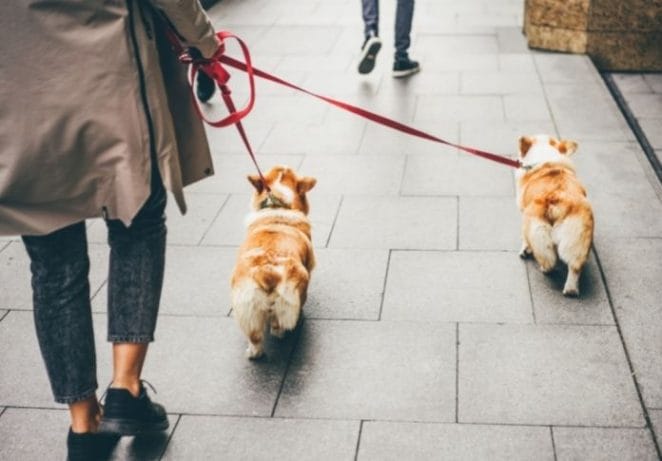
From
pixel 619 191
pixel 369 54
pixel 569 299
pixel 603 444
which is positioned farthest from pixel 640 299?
pixel 369 54

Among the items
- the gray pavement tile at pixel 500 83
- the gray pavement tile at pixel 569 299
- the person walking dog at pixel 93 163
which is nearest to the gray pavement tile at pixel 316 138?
the gray pavement tile at pixel 500 83

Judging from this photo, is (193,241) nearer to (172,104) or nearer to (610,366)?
(172,104)

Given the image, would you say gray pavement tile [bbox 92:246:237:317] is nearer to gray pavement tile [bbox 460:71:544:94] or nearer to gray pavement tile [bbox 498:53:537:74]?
gray pavement tile [bbox 460:71:544:94]

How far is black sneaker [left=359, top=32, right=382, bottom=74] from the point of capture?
24.0ft

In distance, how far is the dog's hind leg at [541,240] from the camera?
13.0 feet

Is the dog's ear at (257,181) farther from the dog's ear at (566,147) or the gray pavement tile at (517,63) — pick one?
the gray pavement tile at (517,63)

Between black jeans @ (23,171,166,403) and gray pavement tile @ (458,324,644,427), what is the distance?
4.51 ft

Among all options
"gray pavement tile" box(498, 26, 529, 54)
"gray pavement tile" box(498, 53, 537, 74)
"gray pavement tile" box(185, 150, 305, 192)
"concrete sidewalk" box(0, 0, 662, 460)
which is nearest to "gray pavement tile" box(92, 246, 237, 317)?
"concrete sidewalk" box(0, 0, 662, 460)

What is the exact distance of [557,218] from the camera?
154 inches

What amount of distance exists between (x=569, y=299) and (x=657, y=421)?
0.96 metres

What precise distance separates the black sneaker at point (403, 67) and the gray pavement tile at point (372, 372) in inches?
162

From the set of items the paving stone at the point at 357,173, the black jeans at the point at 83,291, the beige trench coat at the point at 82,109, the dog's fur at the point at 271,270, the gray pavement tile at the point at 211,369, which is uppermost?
the beige trench coat at the point at 82,109

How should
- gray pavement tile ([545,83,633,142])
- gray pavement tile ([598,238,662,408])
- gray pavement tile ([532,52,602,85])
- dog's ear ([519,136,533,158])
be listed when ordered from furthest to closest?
gray pavement tile ([532,52,602,85]) < gray pavement tile ([545,83,633,142]) < dog's ear ([519,136,533,158]) < gray pavement tile ([598,238,662,408])

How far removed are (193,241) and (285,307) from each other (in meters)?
1.54
